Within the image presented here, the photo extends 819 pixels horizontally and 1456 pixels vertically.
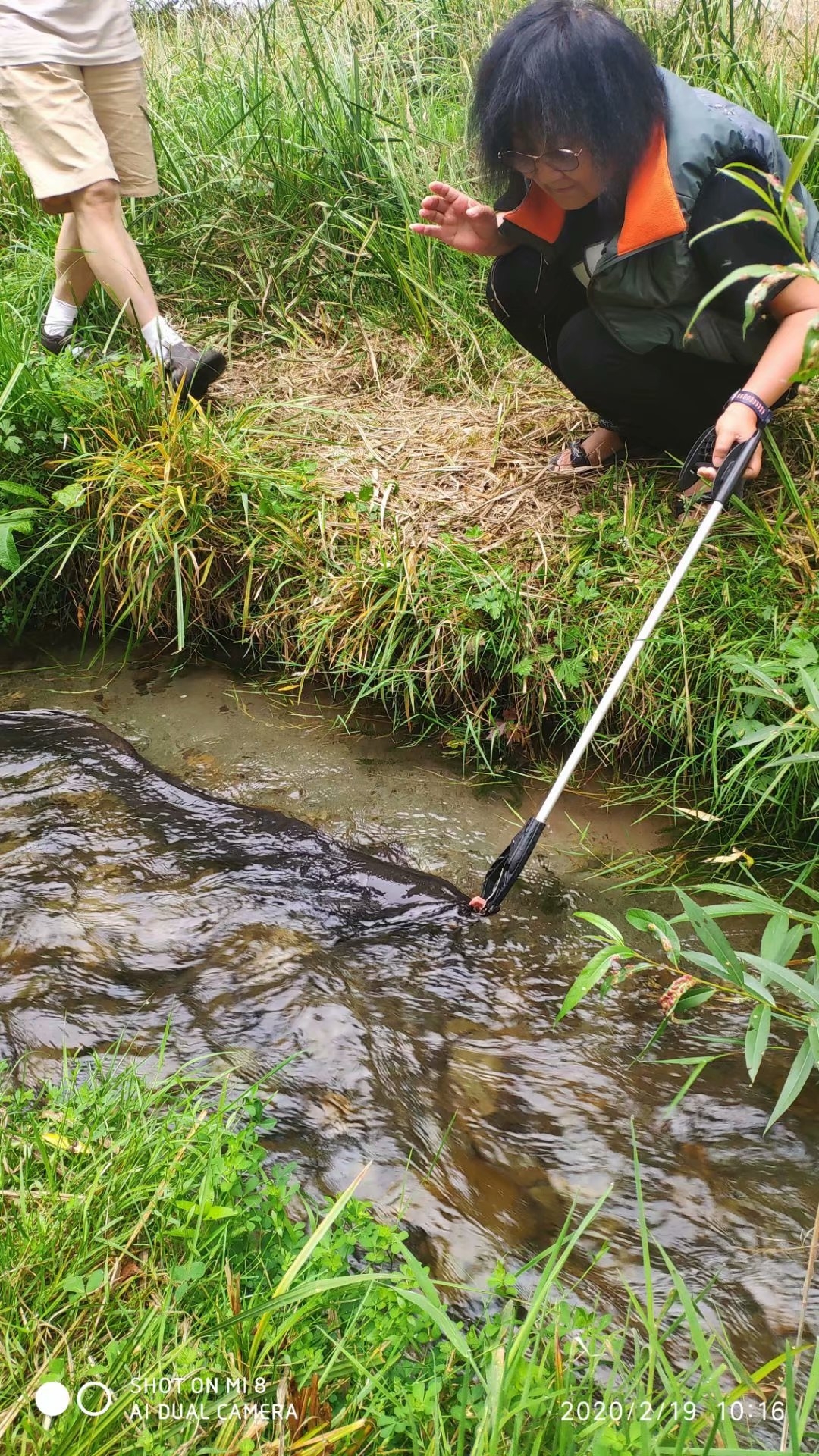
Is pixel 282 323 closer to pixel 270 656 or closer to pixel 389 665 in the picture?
pixel 270 656

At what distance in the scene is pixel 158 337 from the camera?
341 cm

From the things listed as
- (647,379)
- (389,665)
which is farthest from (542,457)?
(389,665)

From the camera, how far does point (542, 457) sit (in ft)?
10.7

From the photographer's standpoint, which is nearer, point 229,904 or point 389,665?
point 229,904

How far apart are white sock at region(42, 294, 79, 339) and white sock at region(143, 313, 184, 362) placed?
408 millimetres

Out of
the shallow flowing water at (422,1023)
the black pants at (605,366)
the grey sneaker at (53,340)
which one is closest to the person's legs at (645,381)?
the black pants at (605,366)

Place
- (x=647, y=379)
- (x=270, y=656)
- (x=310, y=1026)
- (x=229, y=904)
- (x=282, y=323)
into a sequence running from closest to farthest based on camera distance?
(x=310, y=1026) < (x=229, y=904) < (x=647, y=379) < (x=270, y=656) < (x=282, y=323)

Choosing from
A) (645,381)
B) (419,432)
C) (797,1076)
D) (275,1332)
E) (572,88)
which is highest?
(572,88)

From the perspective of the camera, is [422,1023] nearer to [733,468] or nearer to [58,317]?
[733,468]

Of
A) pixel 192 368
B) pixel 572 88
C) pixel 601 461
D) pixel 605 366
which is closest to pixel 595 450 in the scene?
pixel 601 461

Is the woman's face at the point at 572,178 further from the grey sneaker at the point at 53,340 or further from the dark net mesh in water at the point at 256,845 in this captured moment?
the grey sneaker at the point at 53,340

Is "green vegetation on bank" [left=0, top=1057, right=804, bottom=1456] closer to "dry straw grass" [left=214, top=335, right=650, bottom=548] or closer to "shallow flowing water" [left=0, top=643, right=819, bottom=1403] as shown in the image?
"shallow flowing water" [left=0, top=643, right=819, bottom=1403]

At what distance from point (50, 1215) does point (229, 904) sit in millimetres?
902

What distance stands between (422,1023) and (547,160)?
1879mm
